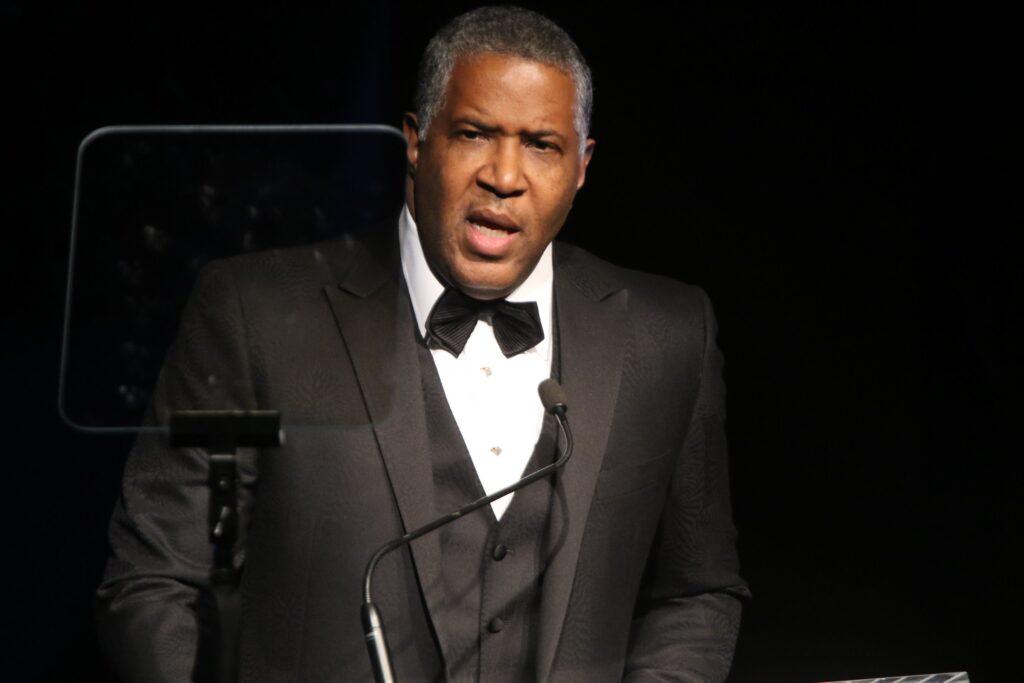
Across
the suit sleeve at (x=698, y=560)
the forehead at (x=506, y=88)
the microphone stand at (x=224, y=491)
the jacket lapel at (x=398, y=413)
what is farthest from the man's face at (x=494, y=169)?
the microphone stand at (x=224, y=491)

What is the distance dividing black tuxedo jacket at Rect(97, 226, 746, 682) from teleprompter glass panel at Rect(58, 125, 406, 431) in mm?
10

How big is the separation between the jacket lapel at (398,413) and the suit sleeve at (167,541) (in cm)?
15

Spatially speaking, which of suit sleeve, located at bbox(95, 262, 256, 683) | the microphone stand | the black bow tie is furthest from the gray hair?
the microphone stand

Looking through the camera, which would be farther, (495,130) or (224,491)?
(495,130)

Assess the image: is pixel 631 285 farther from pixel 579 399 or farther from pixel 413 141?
pixel 413 141

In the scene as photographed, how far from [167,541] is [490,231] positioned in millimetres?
562

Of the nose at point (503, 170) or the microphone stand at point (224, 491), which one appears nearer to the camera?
the microphone stand at point (224, 491)

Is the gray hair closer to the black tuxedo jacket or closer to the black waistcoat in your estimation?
the black tuxedo jacket

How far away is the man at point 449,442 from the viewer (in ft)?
5.65

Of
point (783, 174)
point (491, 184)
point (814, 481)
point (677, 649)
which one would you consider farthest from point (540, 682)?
point (783, 174)

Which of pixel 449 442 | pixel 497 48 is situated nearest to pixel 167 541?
pixel 449 442

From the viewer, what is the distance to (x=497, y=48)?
1.77 m

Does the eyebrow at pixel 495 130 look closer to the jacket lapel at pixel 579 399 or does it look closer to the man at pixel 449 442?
the man at pixel 449 442

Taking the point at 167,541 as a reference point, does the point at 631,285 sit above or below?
above
